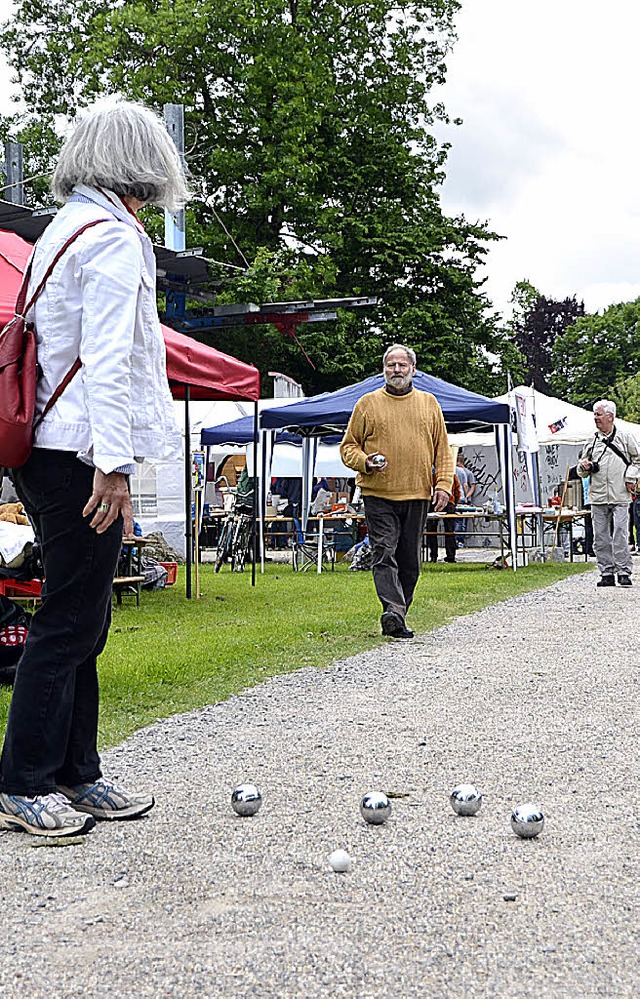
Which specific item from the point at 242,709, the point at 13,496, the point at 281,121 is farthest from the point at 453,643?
the point at 281,121

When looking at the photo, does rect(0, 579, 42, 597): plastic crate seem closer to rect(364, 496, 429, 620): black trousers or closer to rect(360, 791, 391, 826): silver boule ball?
rect(364, 496, 429, 620): black trousers

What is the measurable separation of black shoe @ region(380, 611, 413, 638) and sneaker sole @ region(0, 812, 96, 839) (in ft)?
18.3

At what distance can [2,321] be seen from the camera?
8.09 metres

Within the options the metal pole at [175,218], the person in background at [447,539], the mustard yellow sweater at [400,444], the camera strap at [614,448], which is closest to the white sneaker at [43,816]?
the mustard yellow sweater at [400,444]

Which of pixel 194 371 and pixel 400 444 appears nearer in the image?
pixel 400 444

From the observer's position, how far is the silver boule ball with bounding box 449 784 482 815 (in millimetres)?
4160

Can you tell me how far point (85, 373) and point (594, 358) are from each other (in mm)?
71116

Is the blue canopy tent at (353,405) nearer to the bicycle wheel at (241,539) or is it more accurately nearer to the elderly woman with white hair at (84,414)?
the bicycle wheel at (241,539)

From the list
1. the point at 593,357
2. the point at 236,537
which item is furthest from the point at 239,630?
the point at 593,357

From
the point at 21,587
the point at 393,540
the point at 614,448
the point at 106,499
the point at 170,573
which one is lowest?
the point at 170,573

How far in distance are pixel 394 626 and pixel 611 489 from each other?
6753 mm

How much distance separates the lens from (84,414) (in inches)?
152

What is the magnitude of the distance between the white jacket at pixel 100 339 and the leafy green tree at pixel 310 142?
28.6 m

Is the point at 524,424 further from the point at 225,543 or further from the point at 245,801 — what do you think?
the point at 245,801
